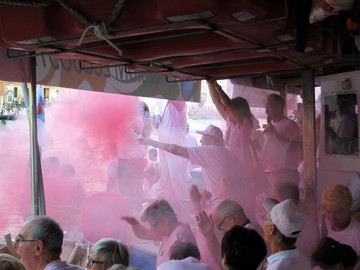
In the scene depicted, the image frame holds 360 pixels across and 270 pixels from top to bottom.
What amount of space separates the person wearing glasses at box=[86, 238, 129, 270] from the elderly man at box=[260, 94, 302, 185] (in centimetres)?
154

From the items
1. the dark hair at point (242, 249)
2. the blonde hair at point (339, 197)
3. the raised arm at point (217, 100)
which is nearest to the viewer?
the dark hair at point (242, 249)

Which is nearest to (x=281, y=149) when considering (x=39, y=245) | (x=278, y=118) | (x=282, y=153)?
(x=282, y=153)

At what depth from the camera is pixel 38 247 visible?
84.5 inches

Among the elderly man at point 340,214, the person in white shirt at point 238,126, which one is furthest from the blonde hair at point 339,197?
the person in white shirt at point 238,126

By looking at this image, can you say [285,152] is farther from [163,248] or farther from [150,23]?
[150,23]

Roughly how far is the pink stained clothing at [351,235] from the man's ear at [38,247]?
5.97ft

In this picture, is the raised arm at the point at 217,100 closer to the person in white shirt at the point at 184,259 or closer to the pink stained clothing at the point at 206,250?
the pink stained clothing at the point at 206,250

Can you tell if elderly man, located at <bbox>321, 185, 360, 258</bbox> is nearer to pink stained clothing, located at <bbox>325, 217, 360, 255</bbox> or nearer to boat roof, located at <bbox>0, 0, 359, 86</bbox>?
pink stained clothing, located at <bbox>325, 217, 360, 255</bbox>

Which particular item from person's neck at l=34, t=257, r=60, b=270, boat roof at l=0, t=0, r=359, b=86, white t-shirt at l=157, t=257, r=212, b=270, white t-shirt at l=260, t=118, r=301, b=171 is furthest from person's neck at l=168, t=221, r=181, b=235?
boat roof at l=0, t=0, r=359, b=86

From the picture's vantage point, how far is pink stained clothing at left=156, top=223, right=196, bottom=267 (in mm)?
2996

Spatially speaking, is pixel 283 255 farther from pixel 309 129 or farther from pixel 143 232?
pixel 143 232

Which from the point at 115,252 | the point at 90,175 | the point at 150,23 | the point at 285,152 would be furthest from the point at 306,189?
the point at 150,23

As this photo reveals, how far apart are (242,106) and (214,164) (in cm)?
56

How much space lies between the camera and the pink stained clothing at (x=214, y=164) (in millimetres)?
3436
